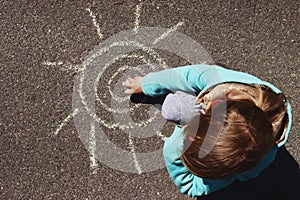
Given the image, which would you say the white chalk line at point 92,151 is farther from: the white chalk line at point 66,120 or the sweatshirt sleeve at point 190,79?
the sweatshirt sleeve at point 190,79

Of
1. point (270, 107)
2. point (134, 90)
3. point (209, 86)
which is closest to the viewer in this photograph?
point (270, 107)

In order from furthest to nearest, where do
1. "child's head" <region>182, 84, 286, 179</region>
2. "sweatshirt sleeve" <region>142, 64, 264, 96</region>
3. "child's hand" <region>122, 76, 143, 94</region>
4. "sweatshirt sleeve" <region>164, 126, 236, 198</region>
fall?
"child's hand" <region>122, 76, 143, 94</region>
"sweatshirt sleeve" <region>164, 126, 236, 198</region>
"sweatshirt sleeve" <region>142, 64, 264, 96</region>
"child's head" <region>182, 84, 286, 179</region>

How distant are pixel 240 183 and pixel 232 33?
0.71 metres

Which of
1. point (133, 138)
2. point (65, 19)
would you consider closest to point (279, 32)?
point (133, 138)

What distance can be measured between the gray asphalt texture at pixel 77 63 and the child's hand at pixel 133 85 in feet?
0.59

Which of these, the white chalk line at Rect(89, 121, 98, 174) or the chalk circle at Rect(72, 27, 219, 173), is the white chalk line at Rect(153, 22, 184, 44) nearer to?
the chalk circle at Rect(72, 27, 219, 173)

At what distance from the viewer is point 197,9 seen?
2.44m

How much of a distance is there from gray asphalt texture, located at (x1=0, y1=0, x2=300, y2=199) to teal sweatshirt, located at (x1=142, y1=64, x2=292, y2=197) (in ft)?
0.65

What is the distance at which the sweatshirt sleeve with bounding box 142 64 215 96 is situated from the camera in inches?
80.2

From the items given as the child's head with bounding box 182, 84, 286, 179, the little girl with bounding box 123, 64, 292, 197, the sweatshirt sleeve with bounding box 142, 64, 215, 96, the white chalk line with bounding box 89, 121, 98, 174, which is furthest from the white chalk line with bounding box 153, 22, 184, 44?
the child's head with bounding box 182, 84, 286, 179

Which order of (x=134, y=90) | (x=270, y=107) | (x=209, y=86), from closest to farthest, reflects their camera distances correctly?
(x=270, y=107) → (x=209, y=86) → (x=134, y=90)

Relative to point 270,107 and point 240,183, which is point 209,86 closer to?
point 270,107

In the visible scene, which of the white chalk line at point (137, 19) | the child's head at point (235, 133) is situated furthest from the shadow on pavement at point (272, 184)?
the white chalk line at point (137, 19)

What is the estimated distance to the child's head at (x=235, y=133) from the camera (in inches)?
66.1
